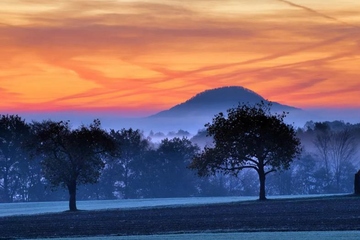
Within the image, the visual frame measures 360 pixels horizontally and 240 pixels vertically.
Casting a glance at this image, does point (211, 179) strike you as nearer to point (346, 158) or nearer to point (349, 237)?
point (346, 158)

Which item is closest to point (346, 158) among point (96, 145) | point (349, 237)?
point (96, 145)

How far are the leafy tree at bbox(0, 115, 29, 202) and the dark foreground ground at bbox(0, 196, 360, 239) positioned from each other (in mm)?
62526

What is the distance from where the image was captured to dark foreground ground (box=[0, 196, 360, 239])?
6469 cm

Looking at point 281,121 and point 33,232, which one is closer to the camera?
point 33,232

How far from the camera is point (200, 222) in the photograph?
73.4 meters

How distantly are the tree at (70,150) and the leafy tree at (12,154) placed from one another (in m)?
43.4

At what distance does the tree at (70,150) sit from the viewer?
10531 cm

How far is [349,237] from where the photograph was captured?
51.8 m

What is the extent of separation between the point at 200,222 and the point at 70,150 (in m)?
35.1

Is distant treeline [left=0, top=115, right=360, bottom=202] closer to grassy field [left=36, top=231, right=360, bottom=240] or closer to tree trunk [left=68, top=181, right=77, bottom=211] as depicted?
tree trunk [left=68, top=181, right=77, bottom=211]

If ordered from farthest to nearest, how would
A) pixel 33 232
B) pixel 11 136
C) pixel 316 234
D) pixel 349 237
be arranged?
pixel 11 136 → pixel 33 232 → pixel 316 234 → pixel 349 237

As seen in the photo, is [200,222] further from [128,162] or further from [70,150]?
[128,162]

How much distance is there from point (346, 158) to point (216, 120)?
69.8 metres

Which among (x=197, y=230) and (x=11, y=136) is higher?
(x=11, y=136)
